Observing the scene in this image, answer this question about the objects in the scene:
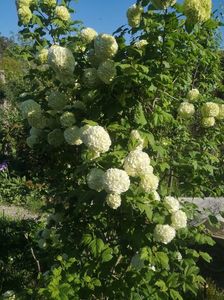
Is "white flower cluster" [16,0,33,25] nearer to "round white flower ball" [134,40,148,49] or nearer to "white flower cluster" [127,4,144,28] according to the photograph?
"white flower cluster" [127,4,144,28]

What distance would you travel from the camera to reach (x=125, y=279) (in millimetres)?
2621

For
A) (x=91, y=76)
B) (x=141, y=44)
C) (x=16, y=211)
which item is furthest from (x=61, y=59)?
(x=16, y=211)

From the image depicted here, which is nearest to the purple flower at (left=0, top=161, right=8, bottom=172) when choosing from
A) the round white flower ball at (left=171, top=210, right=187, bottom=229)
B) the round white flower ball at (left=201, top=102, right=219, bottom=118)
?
the round white flower ball at (left=201, top=102, right=219, bottom=118)

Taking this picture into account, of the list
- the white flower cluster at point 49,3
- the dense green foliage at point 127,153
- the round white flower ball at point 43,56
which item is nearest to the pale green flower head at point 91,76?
the dense green foliage at point 127,153

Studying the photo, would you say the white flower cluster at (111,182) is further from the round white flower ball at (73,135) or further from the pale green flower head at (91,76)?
the pale green flower head at (91,76)

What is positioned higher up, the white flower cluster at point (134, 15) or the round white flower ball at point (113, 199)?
the white flower cluster at point (134, 15)

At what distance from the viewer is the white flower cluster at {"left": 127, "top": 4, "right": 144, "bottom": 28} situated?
262cm

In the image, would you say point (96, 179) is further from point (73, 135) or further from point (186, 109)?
point (186, 109)

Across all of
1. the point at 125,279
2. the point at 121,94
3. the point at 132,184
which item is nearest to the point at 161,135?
the point at 121,94

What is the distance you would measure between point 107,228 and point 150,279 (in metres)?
0.43

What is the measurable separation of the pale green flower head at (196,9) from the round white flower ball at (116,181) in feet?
2.63

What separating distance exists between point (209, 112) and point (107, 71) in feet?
2.13

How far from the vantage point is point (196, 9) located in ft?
7.07

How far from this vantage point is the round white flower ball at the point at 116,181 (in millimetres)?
2115
